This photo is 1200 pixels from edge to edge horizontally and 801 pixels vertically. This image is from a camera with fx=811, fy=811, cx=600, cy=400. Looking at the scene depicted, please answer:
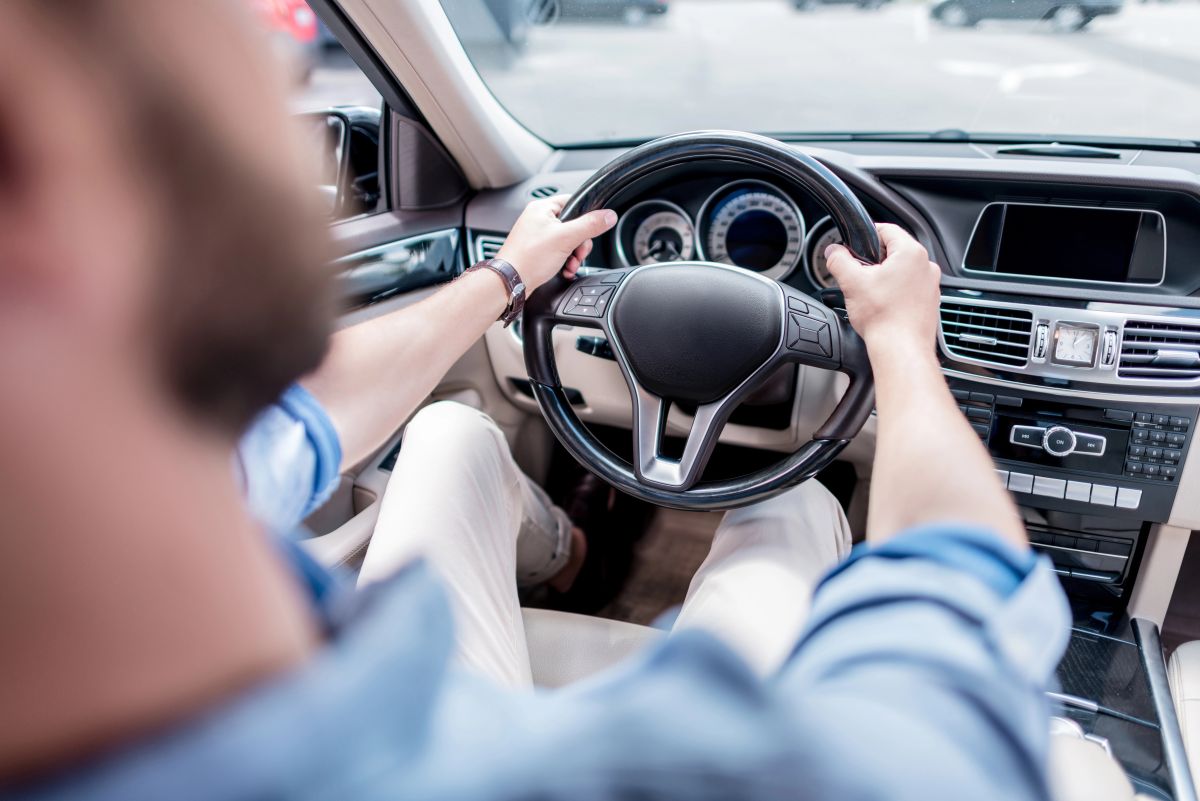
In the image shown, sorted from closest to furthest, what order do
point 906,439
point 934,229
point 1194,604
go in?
point 906,439 < point 934,229 < point 1194,604

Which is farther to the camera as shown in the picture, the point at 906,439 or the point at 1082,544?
the point at 1082,544

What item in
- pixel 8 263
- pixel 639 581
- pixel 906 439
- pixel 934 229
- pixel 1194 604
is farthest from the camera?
pixel 639 581

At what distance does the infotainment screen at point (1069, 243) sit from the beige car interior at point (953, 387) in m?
0.04

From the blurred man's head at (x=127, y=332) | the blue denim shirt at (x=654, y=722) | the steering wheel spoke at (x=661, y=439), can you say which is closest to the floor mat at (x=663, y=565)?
the steering wheel spoke at (x=661, y=439)

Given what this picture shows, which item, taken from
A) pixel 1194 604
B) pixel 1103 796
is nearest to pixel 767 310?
pixel 1103 796

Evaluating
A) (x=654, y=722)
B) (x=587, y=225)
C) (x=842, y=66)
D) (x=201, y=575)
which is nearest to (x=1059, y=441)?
(x=587, y=225)

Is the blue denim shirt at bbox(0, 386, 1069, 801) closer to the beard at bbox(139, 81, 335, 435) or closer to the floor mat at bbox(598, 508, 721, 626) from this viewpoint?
the beard at bbox(139, 81, 335, 435)

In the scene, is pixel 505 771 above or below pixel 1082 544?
above

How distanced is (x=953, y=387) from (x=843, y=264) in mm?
466

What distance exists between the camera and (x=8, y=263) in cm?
25

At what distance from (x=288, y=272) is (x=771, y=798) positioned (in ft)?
0.95

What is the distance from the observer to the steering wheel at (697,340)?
107cm

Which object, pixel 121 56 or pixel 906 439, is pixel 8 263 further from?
pixel 906 439

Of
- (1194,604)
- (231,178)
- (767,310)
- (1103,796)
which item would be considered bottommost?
(1194,604)
